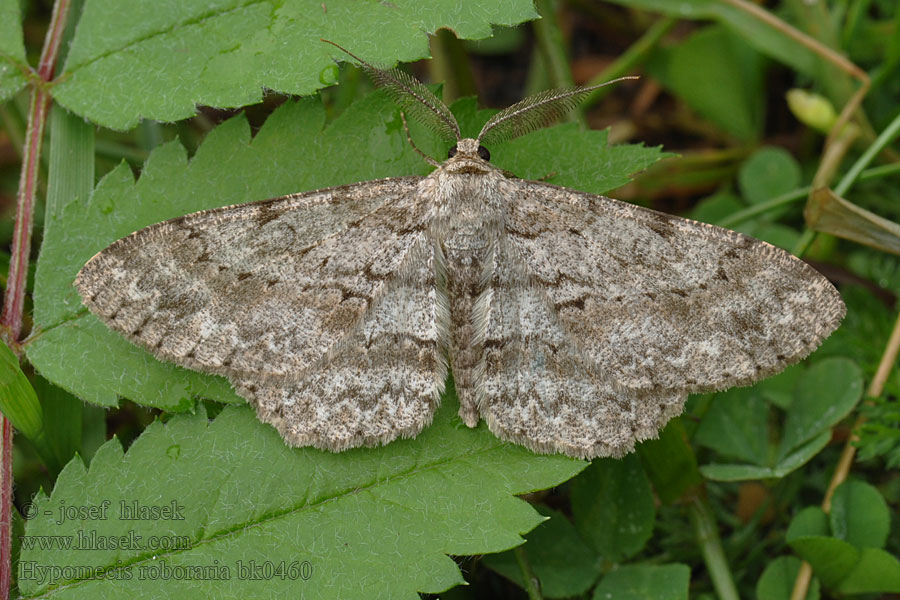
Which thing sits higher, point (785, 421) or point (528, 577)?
point (785, 421)

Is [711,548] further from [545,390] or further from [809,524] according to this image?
[545,390]

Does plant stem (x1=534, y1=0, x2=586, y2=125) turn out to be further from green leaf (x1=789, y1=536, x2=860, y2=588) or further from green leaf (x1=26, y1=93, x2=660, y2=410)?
green leaf (x1=789, y1=536, x2=860, y2=588)

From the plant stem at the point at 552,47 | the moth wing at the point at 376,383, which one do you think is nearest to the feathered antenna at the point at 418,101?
the moth wing at the point at 376,383

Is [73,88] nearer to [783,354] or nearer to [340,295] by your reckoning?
[340,295]

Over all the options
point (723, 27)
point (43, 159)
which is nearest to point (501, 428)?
point (43, 159)

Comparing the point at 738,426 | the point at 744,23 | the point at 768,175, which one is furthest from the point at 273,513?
the point at 744,23

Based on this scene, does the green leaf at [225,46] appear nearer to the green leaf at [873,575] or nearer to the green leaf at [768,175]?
the green leaf at [768,175]

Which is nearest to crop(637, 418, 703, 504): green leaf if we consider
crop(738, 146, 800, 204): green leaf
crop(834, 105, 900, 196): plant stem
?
crop(834, 105, 900, 196): plant stem
